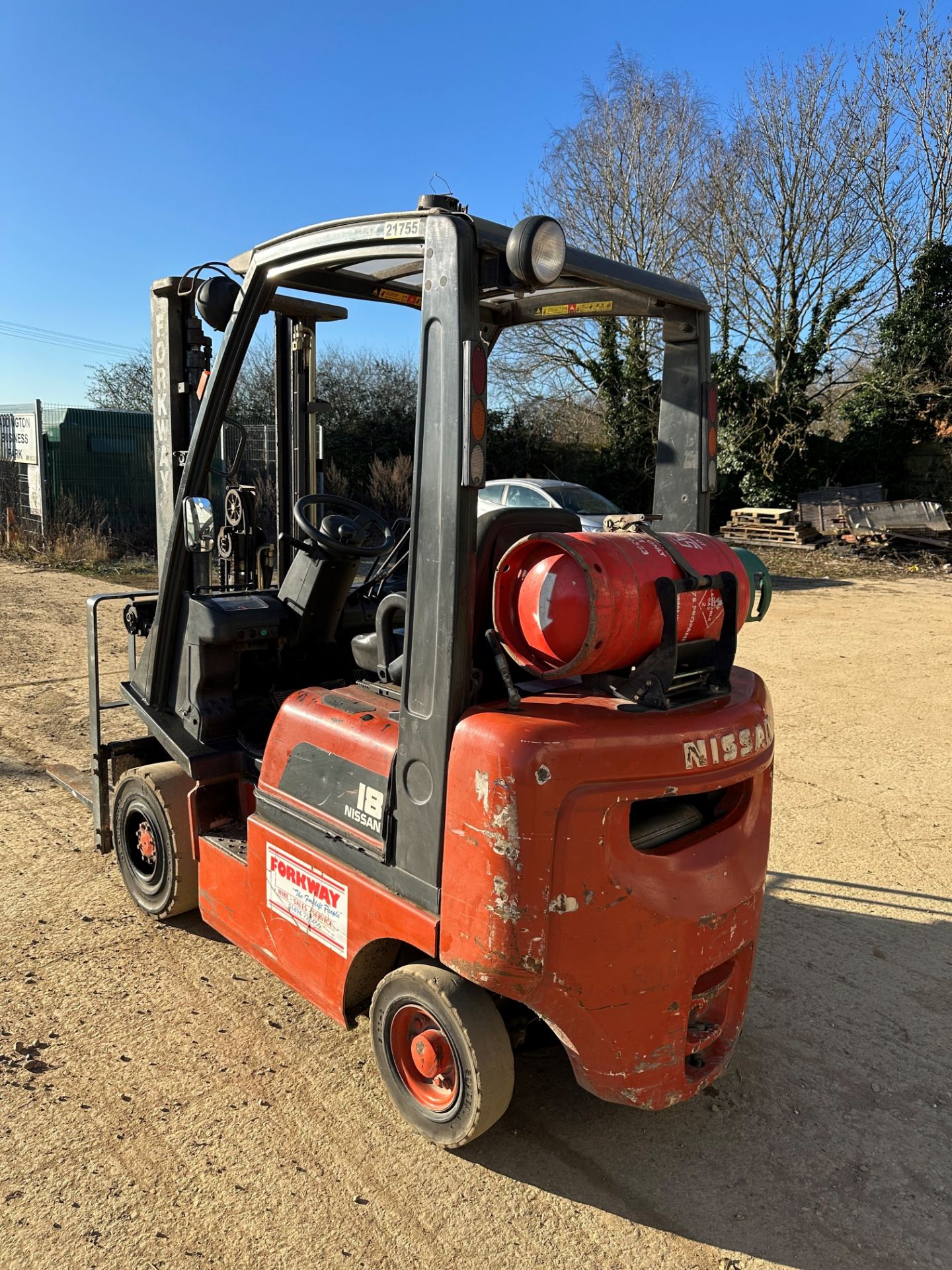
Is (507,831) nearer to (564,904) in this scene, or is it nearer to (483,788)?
(483,788)

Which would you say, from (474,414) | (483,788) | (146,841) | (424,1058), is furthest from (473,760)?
(146,841)

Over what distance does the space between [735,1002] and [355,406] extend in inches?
771

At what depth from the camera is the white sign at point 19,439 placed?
52.7 feet

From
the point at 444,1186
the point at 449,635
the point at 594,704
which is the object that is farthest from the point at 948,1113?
the point at 449,635

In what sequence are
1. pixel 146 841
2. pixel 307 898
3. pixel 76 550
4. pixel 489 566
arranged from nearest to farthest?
pixel 489 566 → pixel 307 898 → pixel 146 841 → pixel 76 550

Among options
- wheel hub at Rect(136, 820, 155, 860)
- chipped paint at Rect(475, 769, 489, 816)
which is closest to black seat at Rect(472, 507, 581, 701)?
chipped paint at Rect(475, 769, 489, 816)

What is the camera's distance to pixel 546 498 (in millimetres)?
13727

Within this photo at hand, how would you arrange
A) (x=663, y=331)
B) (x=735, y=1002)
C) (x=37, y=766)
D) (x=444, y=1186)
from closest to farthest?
(x=444, y=1186), (x=735, y=1002), (x=663, y=331), (x=37, y=766)

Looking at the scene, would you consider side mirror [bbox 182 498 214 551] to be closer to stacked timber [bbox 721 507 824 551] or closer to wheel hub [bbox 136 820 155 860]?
wheel hub [bbox 136 820 155 860]

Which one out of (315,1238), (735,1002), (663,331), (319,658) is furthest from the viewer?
(319,658)

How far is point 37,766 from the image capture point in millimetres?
5703

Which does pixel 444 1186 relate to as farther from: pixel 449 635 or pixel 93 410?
pixel 93 410

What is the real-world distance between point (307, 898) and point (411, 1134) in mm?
770

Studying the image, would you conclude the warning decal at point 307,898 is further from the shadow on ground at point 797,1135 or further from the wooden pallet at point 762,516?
the wooden pallet at point 762,516
